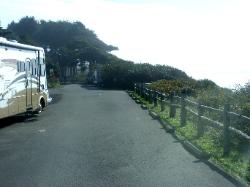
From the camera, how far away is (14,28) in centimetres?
15950

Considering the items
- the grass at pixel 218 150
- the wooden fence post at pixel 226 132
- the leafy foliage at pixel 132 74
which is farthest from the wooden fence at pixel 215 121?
the leafy foliage at pixel 132 74

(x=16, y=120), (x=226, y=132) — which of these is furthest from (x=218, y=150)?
(x=16, y=120)

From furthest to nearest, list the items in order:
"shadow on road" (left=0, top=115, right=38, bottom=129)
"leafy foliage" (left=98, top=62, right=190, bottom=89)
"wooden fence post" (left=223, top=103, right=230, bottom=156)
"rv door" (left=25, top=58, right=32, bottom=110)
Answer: "leafy foliage" (left=98, top=62, right=190, bottom=89), "rv door" (left=25, top=58, right=32, bottom=110), "shadow on road" (left=0, top=115, right=38, bottom=129), "wooden fence post" (left=223, top=103, right=230, bottom=156)

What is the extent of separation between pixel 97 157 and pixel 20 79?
31.1ft

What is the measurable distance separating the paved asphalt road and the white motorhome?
1.07m

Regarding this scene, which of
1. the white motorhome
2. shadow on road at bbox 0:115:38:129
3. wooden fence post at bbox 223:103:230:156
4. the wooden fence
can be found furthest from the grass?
shadow on road at bbox 0:115:38:129

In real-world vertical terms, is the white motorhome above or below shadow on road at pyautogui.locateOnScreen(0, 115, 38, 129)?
above

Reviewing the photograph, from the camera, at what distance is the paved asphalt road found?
9.60 meters

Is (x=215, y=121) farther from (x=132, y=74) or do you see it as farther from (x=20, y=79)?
(x=132, y=74)

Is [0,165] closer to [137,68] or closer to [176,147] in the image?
[176,147]

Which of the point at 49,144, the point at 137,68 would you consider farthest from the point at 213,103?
the point at 137,68

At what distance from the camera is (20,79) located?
20750mm

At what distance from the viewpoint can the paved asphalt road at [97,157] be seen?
960cm

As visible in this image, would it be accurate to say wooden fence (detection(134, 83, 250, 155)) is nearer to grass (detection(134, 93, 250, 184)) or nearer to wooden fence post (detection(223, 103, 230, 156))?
wooden fence post (detection(223, 103, 230, 156))
